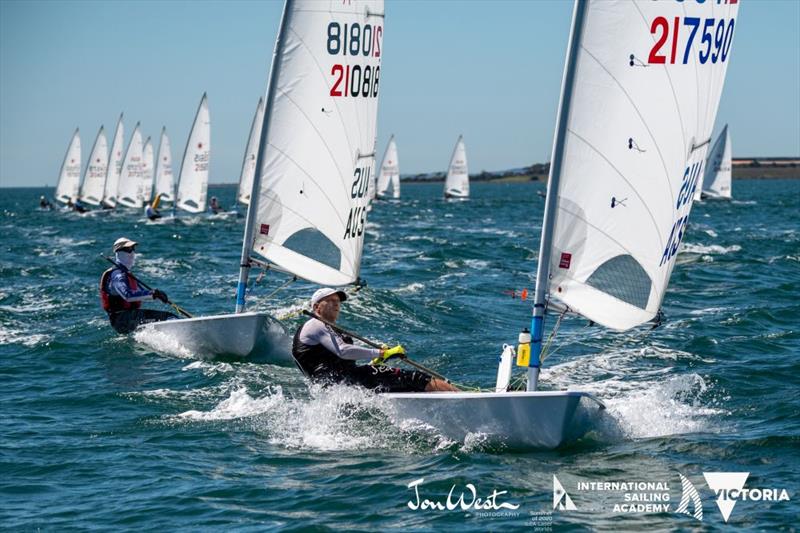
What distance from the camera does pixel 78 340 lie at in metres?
15.4

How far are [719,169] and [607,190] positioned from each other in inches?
2471

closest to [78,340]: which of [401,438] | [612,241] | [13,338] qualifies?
[13,338]

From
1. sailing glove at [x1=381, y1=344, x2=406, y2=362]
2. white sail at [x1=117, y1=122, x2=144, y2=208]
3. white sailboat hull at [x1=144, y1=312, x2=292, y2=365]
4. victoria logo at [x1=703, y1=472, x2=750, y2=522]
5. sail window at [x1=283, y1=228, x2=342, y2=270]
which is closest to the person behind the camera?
victoria logo at [x1=703, y1=472, x2=750, y2=522]

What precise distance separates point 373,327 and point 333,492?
884 centimetres

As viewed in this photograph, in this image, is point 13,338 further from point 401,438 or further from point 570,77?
point 570,77

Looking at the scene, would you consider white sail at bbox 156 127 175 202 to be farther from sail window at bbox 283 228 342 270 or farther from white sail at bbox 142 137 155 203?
sail window at bbox 283 228 342 270

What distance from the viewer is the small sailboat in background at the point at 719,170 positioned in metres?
67.3

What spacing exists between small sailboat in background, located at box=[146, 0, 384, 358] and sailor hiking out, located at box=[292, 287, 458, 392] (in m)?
3.16

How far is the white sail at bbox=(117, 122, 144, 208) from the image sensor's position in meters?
57.6

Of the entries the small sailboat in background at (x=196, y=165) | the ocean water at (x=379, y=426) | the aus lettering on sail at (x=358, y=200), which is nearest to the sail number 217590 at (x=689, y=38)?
the ocean water at (x=379, y=426)

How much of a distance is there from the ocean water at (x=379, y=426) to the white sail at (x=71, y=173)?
42895 millimetres

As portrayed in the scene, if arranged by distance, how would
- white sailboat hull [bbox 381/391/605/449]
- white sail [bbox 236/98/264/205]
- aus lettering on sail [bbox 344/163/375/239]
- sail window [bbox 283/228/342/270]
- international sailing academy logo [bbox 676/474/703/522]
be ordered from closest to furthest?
international sailing academy logo [bbox 676/474/703/522]
white sailboat hull [bbox 381/391/605/449]
sail window [bbox 283/228/342/270]
aus lettering on sail [bbox 344/163/375/239]
white sail [bbox 236/98/264/205]

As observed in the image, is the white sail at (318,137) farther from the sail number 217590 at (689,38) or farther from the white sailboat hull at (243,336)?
the sail number 217590 at (689,38)

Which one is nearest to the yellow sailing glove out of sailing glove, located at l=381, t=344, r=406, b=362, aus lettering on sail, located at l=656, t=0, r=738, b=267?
sailing glove, located at l=381, t=344, r=406, b=362
